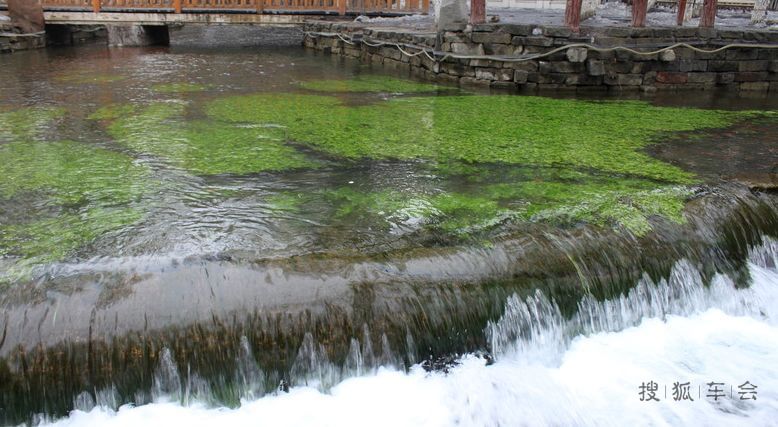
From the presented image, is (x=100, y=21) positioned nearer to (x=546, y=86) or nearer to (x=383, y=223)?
(x=546, y=86)

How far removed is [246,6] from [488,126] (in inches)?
369

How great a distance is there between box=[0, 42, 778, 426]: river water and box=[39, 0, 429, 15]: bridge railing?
340 inches

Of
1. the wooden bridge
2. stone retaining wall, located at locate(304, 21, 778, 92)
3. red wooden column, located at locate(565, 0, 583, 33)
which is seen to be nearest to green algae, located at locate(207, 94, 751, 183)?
stone retaining wall, located at locate(304, 21, 778, 92)

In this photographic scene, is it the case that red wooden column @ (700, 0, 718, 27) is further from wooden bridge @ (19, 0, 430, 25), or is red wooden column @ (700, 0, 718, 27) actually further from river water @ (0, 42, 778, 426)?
wooden bridge @ (19, 0, 430, 25)

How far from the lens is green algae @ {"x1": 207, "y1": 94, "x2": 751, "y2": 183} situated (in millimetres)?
5648

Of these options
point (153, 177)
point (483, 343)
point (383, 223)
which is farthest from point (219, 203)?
point (483, 343)

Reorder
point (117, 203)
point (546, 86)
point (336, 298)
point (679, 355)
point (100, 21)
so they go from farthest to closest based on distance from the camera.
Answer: point (100, 21) < point (546, 86) < point (117, 203) < point (679, 355) < point (336, 298)

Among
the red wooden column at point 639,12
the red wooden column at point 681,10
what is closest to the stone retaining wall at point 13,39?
the red wooden column at point 639,12

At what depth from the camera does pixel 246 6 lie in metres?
14.1

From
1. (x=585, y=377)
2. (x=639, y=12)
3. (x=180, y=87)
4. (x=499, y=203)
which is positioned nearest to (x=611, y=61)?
(x=639, y=12)

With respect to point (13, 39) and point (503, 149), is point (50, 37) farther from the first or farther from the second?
point (503, 149)

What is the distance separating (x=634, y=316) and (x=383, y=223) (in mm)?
1723

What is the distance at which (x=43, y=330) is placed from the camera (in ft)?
9.47

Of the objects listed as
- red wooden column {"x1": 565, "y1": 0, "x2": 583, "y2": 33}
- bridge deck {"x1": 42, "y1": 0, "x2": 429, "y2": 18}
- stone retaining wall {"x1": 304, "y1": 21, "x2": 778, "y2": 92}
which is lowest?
stone retaining wall {"x1": 304, "y1": 21, "x2": 778, "y2": 92}
